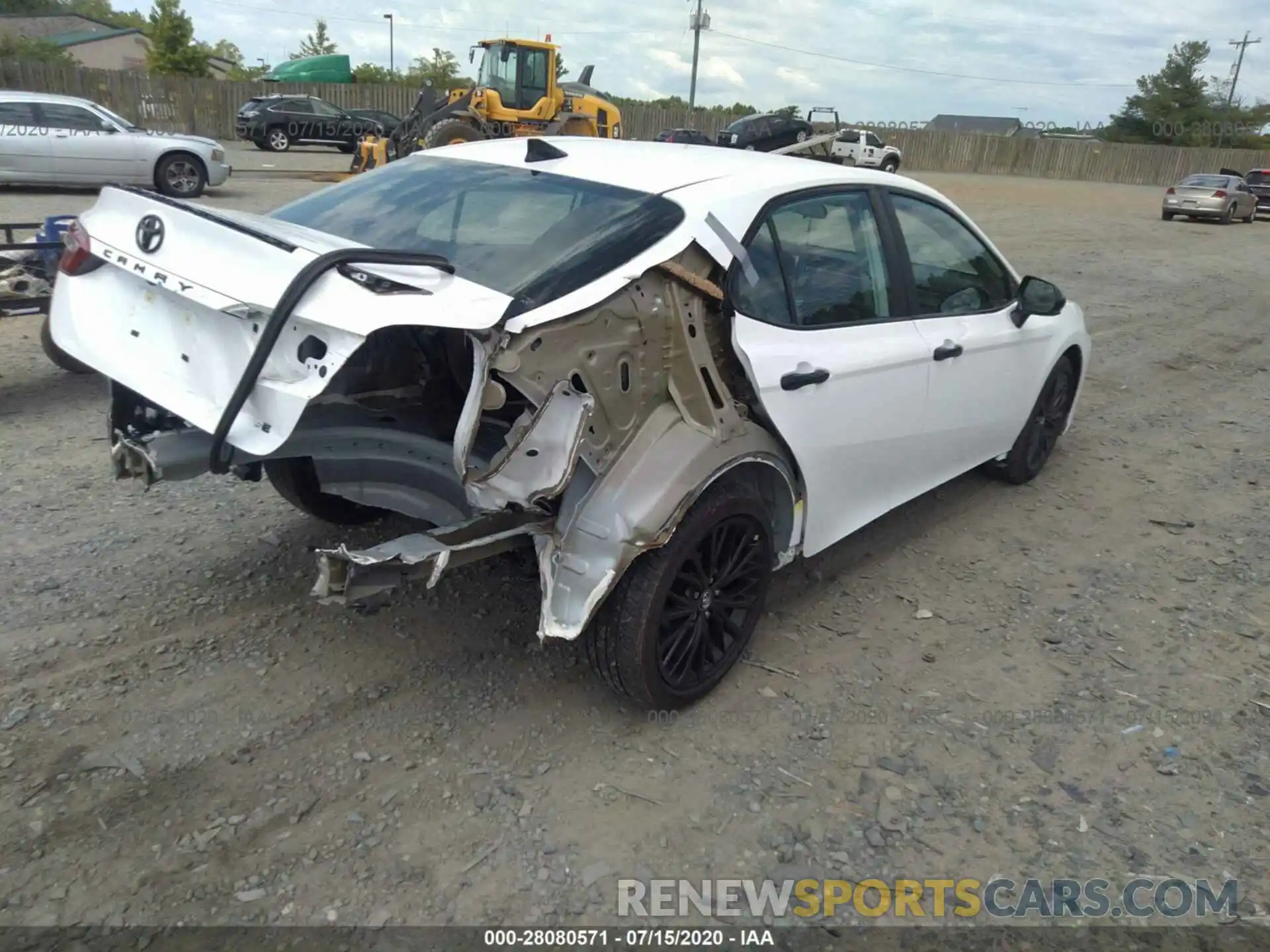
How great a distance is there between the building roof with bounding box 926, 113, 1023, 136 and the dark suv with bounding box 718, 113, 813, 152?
38.0 m

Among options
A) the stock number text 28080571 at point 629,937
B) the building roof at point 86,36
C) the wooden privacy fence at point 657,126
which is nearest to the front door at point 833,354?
the stock number text 28080571 at point 629,937

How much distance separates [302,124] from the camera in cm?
2858

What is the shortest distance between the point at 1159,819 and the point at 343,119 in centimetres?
3046

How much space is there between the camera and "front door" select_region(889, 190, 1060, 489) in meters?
4.06

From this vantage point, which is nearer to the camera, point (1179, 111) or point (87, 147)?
point (87, 147)

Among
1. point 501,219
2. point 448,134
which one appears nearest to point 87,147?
point 448,134

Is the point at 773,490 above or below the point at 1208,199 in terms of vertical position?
below

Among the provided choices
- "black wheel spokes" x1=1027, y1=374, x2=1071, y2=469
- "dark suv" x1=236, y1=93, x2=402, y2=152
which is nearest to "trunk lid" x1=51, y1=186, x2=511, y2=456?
"black wheel spokes" x1=1027, y1=374, x2=1071, y2=469

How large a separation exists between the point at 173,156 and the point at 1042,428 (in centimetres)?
1490

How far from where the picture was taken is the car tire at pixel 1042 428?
5219mm

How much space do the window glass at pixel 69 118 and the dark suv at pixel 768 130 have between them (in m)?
15.3

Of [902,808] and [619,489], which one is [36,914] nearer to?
[619,489]

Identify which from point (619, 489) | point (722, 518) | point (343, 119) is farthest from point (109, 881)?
point (343, 119)

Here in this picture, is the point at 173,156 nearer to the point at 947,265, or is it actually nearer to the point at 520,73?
the point at 520,73
